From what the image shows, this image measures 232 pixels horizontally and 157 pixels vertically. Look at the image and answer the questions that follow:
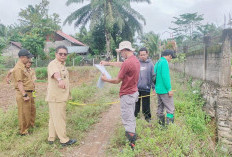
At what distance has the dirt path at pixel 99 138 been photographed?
3292 millimetres

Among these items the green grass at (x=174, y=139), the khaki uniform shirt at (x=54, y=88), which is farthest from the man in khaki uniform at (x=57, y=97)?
the green grass at (x=174, y=139)

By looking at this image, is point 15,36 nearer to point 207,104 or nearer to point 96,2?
point 96,2

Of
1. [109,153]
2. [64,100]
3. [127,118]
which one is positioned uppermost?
[64,100]

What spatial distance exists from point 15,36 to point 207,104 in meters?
36.9

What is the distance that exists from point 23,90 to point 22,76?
301 millimetres

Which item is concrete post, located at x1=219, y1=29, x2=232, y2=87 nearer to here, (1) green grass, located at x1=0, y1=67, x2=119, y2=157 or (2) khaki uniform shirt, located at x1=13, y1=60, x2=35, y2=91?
(1) green grass, located at x1=0, y1=67, x2=119, y2=157

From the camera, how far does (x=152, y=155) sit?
293 centimetres

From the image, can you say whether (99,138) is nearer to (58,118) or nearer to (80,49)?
(58,118)

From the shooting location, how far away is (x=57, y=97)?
11.0ft

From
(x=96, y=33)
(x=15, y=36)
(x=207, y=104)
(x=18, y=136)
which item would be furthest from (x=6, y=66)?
(x=207, y=104)

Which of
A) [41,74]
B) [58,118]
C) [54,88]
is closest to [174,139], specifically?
[58,118]

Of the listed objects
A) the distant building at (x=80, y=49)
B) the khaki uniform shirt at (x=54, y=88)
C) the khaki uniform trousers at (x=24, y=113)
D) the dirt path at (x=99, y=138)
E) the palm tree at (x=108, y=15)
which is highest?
the palm tree at (x=108, y=15)

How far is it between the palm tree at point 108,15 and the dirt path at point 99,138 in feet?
46.4

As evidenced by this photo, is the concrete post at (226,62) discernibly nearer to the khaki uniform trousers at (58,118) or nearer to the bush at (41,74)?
the khaki uniform trousers at (58,118)
